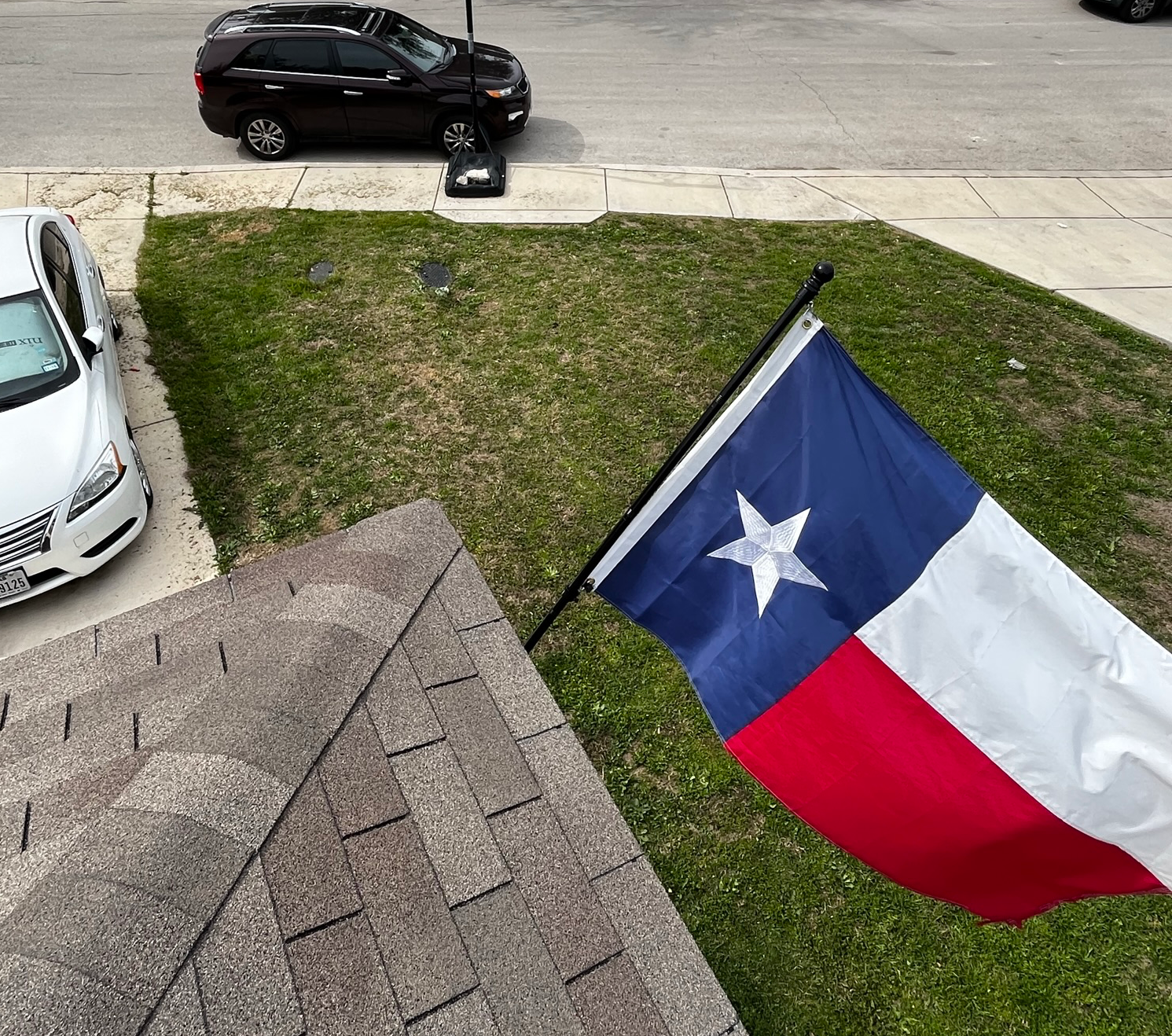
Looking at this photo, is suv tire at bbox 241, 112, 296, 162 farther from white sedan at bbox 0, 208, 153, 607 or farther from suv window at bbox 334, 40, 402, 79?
white sedan at bbox 0, 208, 153, 607

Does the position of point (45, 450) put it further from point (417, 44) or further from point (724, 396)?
point (417, 44)

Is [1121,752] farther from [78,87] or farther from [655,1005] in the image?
[78,87]

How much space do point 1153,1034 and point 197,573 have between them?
6.68 meters

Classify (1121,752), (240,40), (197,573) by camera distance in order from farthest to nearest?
(240,40) < (197,573) < (1121,752)

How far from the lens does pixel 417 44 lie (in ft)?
40.1

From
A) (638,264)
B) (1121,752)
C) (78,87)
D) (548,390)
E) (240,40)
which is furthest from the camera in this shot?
(78,87)

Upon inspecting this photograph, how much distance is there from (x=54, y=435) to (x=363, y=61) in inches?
314

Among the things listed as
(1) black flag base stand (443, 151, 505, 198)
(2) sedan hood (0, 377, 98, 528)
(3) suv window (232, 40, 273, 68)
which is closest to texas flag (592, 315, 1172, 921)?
(2) sedan hood (0, 377, 98, 528)

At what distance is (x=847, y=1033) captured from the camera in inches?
165

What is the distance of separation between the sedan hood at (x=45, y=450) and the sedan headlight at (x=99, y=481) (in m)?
0.05

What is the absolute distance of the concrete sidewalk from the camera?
10.6 meters

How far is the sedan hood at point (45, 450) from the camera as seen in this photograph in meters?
5.89

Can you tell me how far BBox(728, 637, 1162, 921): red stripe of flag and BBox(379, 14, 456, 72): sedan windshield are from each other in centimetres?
1157

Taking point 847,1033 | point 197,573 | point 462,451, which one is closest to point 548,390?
point 462,451
